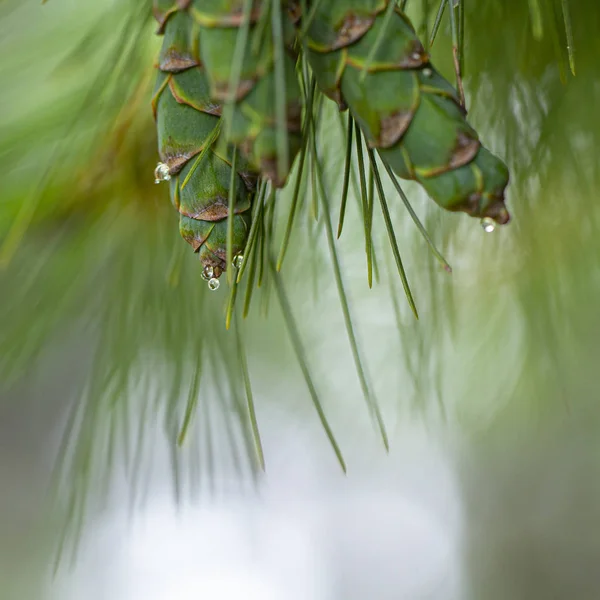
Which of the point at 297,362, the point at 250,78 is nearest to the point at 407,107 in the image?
the point at 250,78

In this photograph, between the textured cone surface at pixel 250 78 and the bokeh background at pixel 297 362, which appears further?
the bokeh background at pixel 297 362

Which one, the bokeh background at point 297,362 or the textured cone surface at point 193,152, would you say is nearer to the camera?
the textured cone surface at point 193,152
